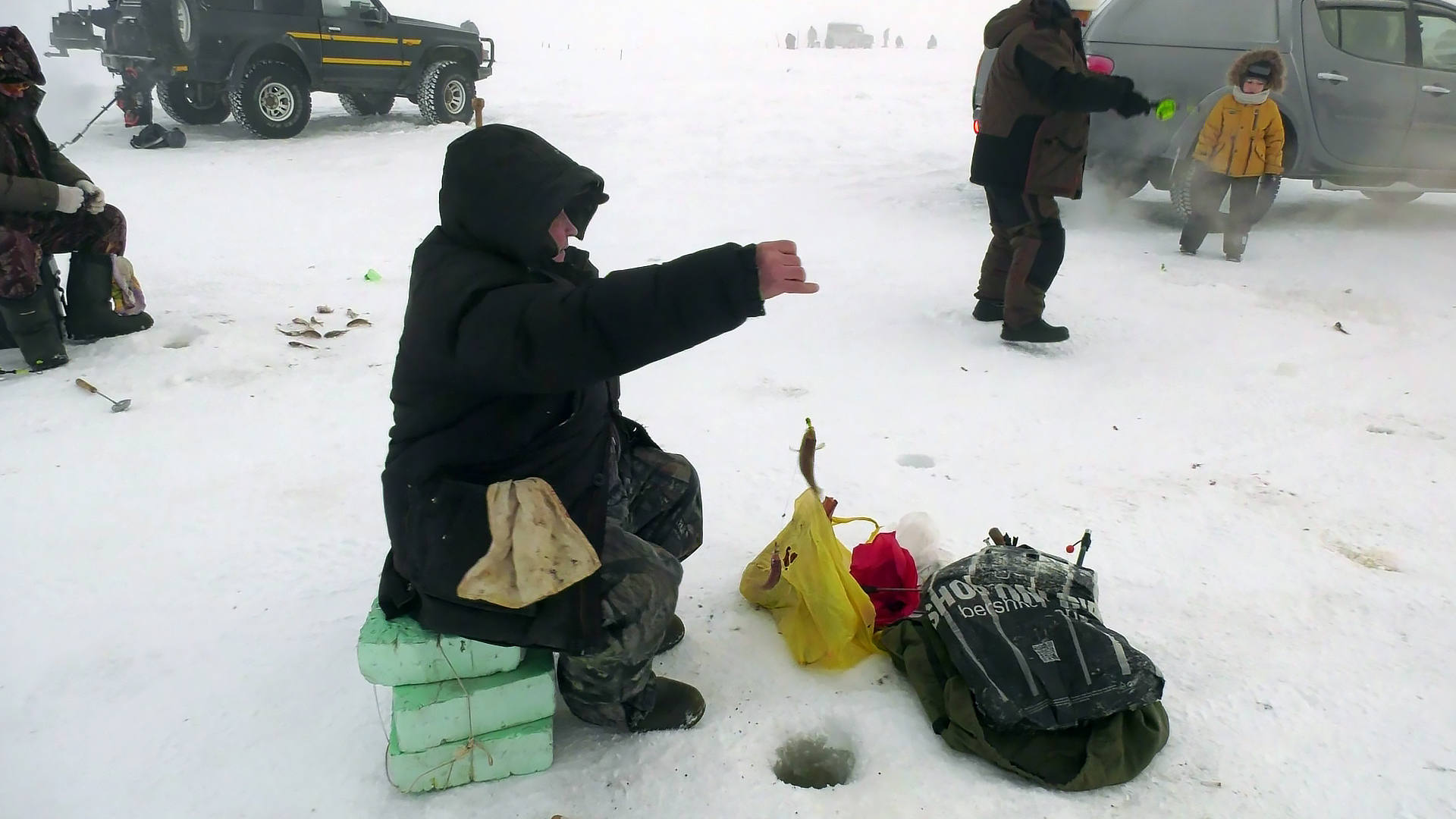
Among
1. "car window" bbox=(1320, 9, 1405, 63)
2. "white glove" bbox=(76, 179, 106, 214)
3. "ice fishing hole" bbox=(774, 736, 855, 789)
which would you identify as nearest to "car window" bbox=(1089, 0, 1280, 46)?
"car window" bbox=(1320, 9, 1405, 63)

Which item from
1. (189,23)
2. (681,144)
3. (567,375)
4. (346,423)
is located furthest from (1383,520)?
(189,23)

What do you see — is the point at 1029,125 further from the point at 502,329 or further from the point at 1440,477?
the point at 502,329

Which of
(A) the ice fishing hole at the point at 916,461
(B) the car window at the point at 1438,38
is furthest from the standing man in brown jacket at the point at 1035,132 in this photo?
(B) the car window at the point at 1438,38

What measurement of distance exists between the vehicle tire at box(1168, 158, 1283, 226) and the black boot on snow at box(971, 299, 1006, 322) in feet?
7.46

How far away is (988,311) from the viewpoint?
5004 millimetres

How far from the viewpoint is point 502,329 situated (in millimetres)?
1622

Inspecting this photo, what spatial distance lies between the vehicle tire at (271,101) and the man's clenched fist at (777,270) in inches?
384

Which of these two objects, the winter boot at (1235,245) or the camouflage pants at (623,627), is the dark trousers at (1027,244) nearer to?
the winter boot at (1235,245)

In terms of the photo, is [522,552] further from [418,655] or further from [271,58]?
[271,58]

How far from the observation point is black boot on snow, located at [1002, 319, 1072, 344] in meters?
4.66

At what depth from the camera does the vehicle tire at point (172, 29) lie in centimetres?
884

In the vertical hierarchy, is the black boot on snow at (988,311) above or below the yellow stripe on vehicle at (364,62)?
below

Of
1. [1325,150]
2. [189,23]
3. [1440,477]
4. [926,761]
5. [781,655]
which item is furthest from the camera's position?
[189,23]

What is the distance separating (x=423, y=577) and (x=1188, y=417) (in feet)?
10.9
